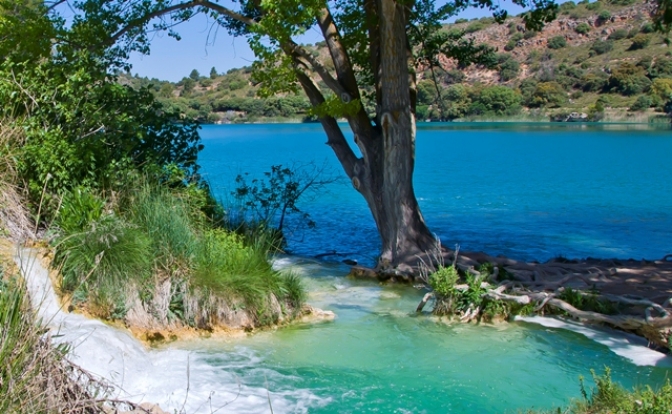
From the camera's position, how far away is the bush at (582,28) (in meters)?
92.0

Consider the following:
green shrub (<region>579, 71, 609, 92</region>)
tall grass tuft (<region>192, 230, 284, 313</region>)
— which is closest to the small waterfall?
tall grass tuft (<region>192, 230, 284, 313</region>)

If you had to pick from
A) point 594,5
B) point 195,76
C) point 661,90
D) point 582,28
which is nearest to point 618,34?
point 582,28

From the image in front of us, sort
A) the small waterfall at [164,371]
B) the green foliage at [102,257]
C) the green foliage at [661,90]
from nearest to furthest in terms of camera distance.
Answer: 1. the small waterfall at [164,371]
2. the green foliage at [102,257]
3. the green foliage at [661,90]

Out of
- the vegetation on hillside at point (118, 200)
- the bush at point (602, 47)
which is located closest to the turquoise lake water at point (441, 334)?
the vegetation on hillside at point (118, 200)

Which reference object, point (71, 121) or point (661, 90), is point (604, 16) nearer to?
point (661, 90)

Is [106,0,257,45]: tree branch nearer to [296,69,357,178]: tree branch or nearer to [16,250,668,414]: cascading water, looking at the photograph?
[296,69,357,178]: tree branch

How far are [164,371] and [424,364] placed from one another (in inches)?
106

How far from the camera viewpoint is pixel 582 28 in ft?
303

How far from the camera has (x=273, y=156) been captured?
41.1 metres

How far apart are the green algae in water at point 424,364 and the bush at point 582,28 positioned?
3597 inches

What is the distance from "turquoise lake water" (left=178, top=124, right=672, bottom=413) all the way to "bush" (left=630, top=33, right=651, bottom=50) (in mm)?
59366

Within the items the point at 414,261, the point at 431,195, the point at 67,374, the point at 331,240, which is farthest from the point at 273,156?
the point at 67,374

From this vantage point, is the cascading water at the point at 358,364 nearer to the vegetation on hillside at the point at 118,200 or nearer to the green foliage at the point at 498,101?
the vegetation on hillside at the point at 118,200

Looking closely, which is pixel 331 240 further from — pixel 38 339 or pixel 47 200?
pixel 38 339
